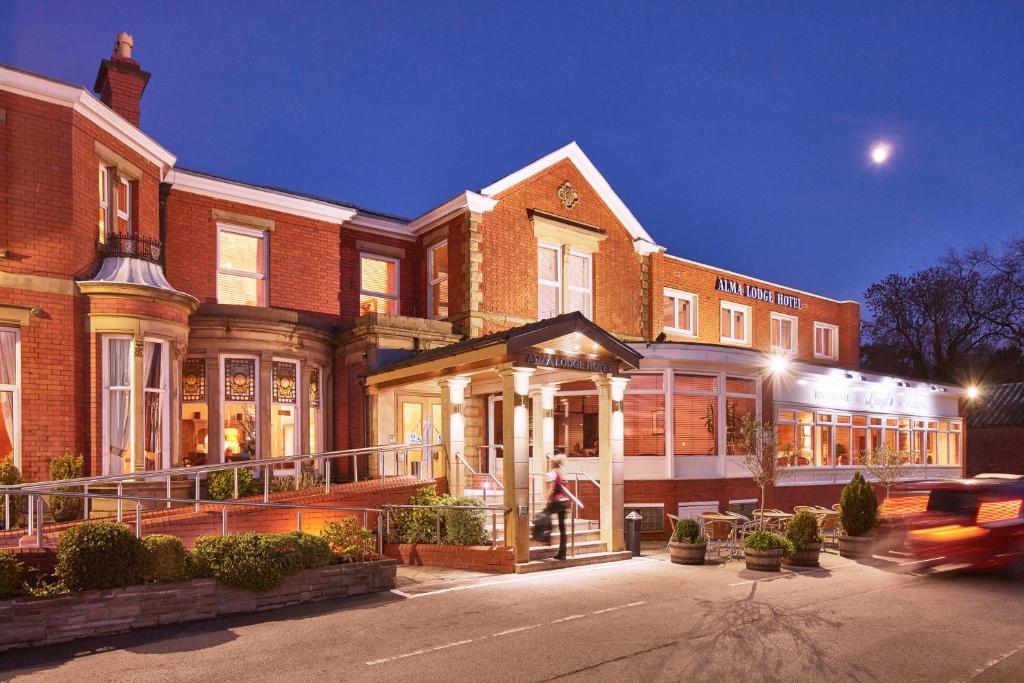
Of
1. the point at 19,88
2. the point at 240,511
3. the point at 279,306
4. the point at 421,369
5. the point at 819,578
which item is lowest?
the point at 819,578

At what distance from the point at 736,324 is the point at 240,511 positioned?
21.1 metres

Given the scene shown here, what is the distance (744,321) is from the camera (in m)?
29.3

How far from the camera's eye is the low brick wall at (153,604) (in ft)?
27.9

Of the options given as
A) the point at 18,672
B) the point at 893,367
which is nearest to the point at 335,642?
the point at 18,672

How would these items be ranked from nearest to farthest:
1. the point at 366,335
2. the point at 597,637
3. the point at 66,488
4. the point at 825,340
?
the point at 597,637, the point at 66,488, the point at 366,335, the point at 825,340

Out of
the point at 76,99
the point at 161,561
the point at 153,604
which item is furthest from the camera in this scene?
the point at 76,99

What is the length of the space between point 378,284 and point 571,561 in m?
10.7

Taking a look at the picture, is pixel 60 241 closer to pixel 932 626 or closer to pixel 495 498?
pixel 495 498

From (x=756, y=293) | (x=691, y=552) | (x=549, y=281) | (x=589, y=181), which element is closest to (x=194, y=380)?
(x=549, y=281)

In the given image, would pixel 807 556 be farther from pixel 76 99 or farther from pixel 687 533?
pixel 76 99

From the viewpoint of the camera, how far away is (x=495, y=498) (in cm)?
1645

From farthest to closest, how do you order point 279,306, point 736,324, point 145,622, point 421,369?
point 736,324
point 279,306
point 421,369
point 145,622

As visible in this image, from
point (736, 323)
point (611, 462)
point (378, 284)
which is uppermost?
point (378, 284)

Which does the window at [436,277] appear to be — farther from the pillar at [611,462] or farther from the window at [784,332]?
the window at [784,332]
